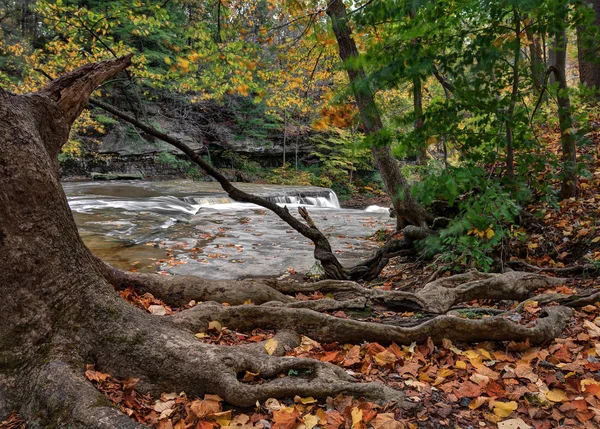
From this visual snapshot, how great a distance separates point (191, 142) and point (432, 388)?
2773cm

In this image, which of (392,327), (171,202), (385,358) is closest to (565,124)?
(392,327)

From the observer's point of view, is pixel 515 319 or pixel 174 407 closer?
pixel 174 407

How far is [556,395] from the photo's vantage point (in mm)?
2141

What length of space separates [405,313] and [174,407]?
2.34 metres

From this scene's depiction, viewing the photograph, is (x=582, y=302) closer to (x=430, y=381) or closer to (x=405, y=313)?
(x=405, y=313)

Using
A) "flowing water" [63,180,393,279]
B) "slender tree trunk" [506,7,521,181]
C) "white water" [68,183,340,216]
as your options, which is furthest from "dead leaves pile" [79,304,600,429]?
"white water" [68,183,340,216]

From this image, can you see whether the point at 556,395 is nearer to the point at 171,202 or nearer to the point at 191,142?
the point at 171,202

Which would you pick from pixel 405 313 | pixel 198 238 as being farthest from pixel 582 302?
pixel 198 238

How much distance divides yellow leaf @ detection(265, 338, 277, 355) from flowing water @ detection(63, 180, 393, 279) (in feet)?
14.0

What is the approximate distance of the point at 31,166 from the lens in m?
2.11

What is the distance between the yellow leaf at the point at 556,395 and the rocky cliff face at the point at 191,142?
25145 mm

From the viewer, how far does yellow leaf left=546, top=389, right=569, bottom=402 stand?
6.91ft

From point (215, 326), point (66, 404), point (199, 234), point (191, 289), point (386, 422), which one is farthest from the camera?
point (199, 234)

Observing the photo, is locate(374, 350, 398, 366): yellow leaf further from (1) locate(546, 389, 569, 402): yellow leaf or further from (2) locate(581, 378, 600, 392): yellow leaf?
(2) locate(581, 378, 600, 392): yellow leaf
